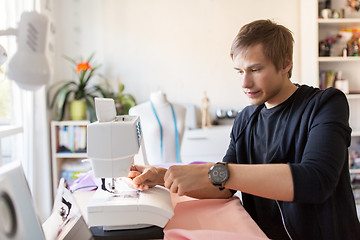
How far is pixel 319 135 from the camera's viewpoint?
0.96 m

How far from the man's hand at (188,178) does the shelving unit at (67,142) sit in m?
2.45

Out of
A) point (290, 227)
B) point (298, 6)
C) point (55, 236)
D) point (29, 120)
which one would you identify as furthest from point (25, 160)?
point (298, 6)

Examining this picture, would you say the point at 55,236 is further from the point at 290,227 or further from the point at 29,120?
the point at 29,120

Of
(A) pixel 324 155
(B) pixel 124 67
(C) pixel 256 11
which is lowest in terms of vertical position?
(A) pixel 324 155

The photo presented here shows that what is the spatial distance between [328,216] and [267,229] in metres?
0.22

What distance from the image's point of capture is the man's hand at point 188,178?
0.94 m

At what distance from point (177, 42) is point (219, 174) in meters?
3.01

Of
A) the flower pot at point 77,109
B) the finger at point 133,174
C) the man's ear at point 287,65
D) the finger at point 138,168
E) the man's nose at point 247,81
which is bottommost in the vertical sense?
the finger at point 133,174

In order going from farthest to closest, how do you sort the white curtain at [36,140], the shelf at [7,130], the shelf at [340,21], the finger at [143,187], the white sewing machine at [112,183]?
the shelf at [340,21], the white curtain at [36,140], the shelf at [7,130], the finger at [143,187], the white sewing machine at [112,183]

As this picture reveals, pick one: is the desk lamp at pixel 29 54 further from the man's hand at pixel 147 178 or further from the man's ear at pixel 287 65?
the man's ear at pixel 287 65

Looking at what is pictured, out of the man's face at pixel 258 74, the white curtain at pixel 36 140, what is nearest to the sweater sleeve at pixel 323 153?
the man's face at pixel 258 74

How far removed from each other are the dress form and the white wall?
4.01 feet

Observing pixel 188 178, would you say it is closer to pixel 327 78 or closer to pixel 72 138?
pixel 72 138

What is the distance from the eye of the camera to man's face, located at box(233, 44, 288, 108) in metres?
1.12
